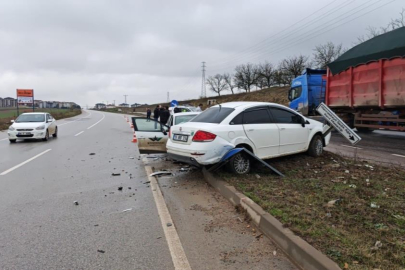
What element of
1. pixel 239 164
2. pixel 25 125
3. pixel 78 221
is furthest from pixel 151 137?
pixel 25 125

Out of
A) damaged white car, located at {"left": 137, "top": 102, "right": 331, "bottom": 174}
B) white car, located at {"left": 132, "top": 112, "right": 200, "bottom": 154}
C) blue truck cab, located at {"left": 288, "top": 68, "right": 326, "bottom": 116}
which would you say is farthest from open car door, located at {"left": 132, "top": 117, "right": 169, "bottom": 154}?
blue truck cab, located at {"left": 288, "top": 68, "right": 326, "bottom": 116}

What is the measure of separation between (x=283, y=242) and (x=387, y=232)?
1258 millimetres

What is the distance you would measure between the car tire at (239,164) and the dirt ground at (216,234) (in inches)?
30.4

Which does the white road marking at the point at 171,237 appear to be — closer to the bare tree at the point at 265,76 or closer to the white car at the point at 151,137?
the white car at the point at 151,137

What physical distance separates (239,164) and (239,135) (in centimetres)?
65

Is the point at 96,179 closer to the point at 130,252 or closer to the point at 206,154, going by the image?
the point at 206,154

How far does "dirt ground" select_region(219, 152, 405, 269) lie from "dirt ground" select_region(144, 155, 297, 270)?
41cm

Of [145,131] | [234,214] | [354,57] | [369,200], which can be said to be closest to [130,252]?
[234,214]

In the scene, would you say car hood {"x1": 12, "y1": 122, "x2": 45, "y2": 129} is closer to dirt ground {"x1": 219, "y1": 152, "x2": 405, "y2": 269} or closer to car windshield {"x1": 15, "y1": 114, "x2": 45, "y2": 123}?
car windshield {"x1": 15, "y1": 114, "x2": 45, "y2": 123}

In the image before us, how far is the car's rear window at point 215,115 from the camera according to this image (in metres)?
6.82

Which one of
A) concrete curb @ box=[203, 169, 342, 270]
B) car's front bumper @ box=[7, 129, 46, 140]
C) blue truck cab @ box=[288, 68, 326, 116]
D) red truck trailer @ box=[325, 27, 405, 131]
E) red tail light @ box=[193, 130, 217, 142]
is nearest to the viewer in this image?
concrete curb @ box=[203, 169, 342, 270]

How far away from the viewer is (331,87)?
600 inches

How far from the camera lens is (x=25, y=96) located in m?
45.2

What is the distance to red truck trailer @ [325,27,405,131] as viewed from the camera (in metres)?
11.3
